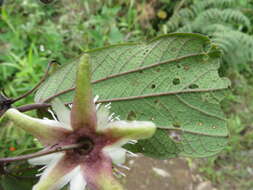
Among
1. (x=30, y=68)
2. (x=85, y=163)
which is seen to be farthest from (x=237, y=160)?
(x=85, y=163)

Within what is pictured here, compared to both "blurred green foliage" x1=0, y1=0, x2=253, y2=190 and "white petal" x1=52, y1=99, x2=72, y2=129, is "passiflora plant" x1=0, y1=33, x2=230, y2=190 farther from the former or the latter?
"blurred green foliage" x1=0, y1=0, x2=253, y2=190

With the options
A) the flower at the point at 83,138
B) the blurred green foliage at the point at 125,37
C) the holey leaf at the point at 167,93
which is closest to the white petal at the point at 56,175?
the flower at the point at 83,138

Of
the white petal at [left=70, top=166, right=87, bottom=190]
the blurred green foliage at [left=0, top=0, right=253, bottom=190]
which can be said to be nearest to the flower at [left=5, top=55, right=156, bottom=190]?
the white petal at [left=70, top=166, right=87, bottom=190]

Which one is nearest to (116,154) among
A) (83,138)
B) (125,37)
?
(83,138)

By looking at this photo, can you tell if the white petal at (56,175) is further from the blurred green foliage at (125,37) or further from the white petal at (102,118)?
the blurred green foliage at (125,37)

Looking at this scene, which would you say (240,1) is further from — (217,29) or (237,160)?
(237,160)

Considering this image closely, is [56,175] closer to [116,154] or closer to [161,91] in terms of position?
[116,154]
